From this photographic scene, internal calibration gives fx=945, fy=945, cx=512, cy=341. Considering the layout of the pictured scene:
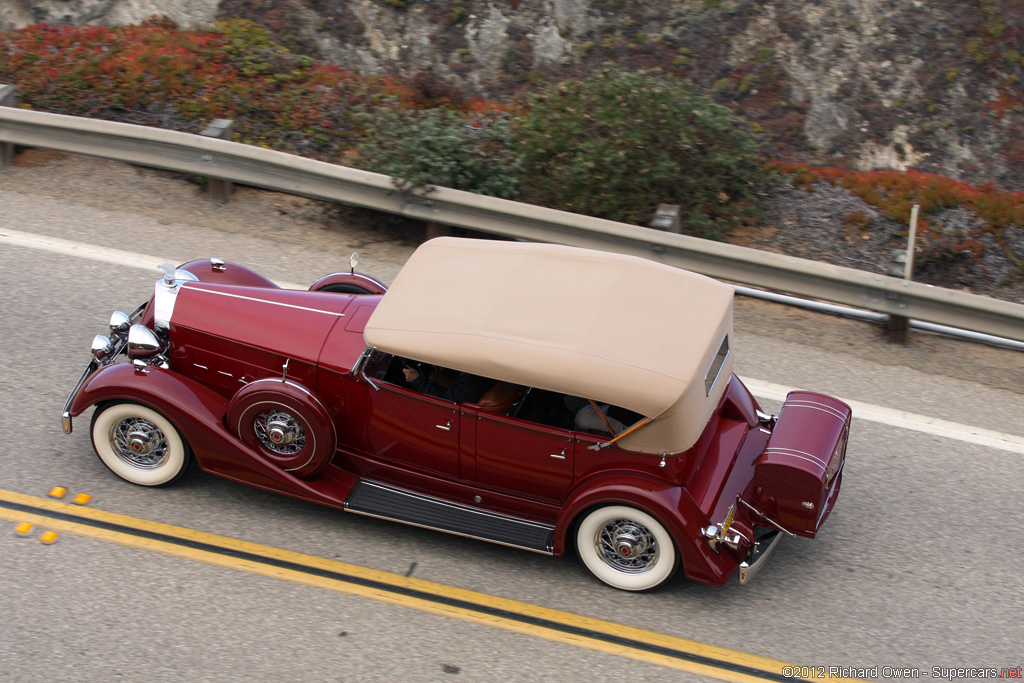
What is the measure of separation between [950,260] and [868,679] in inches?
199

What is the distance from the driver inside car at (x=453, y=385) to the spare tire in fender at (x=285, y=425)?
530 mm

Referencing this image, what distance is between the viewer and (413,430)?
17.6 feet

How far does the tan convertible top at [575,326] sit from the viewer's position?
16.0ft

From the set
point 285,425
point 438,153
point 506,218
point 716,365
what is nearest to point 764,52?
point 438,153

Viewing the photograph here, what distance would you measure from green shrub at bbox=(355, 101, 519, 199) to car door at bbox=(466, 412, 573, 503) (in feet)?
11.4

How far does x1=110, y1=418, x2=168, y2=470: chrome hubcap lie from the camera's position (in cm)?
550

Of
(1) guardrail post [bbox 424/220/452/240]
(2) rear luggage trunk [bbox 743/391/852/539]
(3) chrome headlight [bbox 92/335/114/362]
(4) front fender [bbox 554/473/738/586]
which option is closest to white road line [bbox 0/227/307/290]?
(1) guardrail post [bbox 424/220/452/240]

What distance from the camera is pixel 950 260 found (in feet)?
28.5

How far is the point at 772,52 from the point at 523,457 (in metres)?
9.29

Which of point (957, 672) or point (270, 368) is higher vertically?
point (270, 368)

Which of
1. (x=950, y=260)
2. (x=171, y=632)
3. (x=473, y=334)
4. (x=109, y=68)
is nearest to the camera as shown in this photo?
(x=171, y=632)

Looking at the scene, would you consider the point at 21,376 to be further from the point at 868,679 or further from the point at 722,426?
the point at 868,679

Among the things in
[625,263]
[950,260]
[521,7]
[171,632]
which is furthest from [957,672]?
[521,7]

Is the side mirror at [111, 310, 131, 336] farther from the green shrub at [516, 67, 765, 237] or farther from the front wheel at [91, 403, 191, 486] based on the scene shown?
the green shrub at [516, 67, 765, 237]
